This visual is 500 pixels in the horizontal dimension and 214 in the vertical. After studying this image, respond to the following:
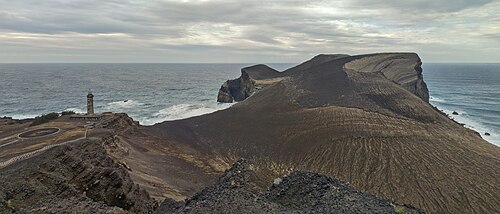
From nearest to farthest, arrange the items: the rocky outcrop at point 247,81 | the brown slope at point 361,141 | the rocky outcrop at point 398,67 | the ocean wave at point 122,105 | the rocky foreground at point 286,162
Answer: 1. the rocky foreground at point 286,162
2. the brown slope at point 361,141
3. the rocky outcrop at point 398,67
4. the ocean wave at point 122,105
5. the rocky outcrop at point 247,81

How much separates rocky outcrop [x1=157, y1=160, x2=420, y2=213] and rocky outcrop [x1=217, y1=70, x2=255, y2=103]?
197 feet

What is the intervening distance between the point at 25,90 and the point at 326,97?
279 ft

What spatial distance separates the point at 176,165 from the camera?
2981cm

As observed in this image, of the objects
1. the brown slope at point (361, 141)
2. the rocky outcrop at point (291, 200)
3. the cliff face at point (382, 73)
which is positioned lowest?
the brown slope at point (361, 141)

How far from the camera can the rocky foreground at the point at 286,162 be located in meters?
14.0

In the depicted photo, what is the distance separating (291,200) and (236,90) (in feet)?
226

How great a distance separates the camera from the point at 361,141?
31.4 meters

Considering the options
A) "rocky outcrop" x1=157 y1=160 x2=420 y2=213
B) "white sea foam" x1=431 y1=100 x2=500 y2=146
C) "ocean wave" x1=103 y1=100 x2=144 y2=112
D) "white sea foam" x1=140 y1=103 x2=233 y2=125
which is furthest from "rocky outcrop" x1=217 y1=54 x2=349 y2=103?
"rocky outcrop" x1=157 y1=160 x2=420 y2=213

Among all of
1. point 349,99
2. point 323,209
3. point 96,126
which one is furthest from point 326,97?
point 323,209

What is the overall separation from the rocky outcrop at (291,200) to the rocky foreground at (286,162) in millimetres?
59

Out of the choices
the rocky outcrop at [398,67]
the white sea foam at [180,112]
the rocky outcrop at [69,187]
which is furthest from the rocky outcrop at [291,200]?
the rocky outcrop at [398,67]

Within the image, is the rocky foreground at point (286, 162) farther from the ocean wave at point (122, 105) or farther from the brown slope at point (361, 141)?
the ocean wave at point (122, 105)

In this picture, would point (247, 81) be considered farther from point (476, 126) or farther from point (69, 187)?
point (69, 187)

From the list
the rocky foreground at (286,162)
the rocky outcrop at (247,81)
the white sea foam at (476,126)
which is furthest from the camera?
the rocky outcrop at (247,81)
